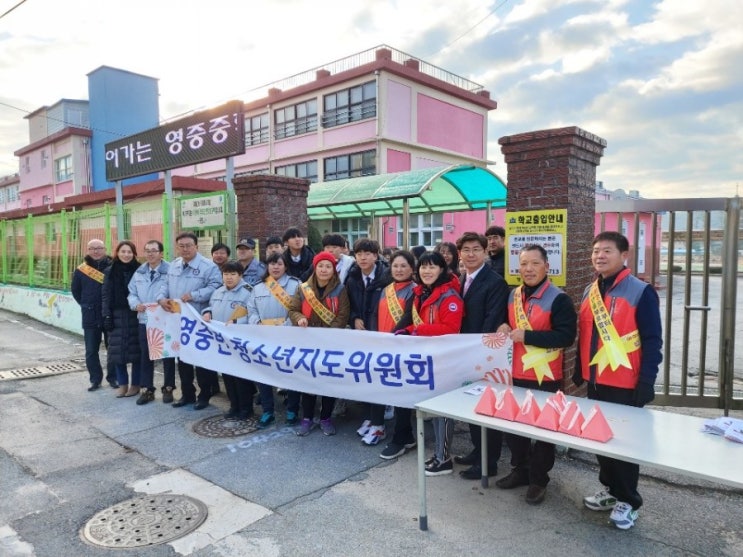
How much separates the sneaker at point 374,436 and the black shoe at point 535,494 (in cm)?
151

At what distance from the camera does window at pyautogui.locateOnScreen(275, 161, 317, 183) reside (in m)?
26.7

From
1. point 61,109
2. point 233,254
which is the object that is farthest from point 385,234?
point 61,109

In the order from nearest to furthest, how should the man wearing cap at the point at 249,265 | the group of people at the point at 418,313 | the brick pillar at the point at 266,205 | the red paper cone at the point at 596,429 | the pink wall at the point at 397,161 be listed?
1. the red paper cone at the point at 596,429
2. the group of people at the point at 418,313
3. the man wearing cap at the point at 249,265
4. the brick pillar at the point at 266,205
5. the pink wall at the point at 397,161

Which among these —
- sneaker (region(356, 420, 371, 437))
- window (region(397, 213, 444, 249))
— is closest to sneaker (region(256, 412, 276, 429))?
sneaker (region(356, 420, 371, 437))

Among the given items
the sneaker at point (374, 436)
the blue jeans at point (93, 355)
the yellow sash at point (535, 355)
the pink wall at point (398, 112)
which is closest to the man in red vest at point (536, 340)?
the yellow sash at point (535, 355)

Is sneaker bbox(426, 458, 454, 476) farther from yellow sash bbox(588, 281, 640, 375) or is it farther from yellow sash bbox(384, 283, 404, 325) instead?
yellow sash bbox(588, 281, 640, 375)

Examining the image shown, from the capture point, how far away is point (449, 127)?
27.2m

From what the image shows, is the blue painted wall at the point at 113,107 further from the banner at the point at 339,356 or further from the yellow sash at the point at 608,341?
the yellow sash at the point at 608,341

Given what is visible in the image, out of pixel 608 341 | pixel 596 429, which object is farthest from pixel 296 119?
pixel 596 429

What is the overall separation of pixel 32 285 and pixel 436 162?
19344mm

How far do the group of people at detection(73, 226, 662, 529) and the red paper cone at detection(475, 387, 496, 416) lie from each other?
2.15 ft

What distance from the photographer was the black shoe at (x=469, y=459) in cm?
409

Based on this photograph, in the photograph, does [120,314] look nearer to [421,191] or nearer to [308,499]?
[308,499]

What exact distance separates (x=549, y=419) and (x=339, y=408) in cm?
317
